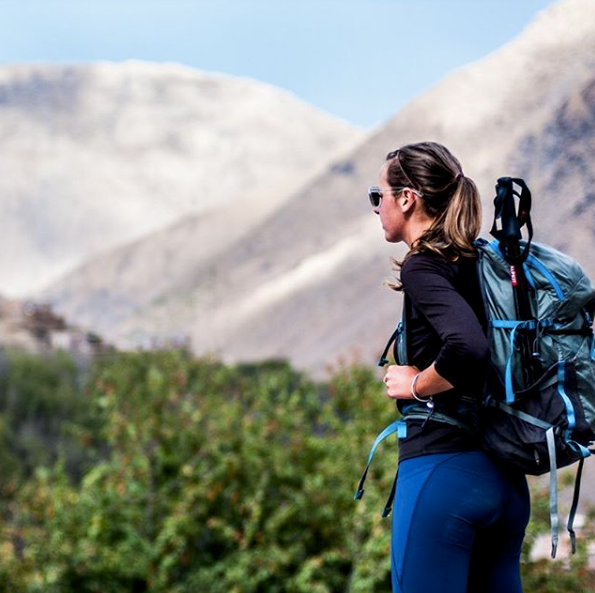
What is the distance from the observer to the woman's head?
2.02 m

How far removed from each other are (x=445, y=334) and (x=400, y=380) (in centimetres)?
19

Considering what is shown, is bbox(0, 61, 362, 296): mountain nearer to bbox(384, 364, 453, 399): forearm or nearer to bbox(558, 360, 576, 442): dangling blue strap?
bbox(384, 364, 453, 399): forearm

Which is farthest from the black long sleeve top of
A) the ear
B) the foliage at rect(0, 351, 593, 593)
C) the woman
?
the foliage at rect(0, 351, 593, 593)

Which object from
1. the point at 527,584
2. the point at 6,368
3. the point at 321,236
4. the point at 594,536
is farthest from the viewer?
the point at 321,236

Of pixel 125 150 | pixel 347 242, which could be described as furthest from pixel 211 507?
pixel 125 150

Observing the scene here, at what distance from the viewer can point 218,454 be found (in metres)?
8.38

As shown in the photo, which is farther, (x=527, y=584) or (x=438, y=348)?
(x=527, y=584)

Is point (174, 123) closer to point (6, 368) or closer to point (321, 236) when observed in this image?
point (321, 236)

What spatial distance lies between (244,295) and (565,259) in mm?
62403

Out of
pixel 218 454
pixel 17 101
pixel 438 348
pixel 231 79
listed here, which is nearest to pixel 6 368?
pixel 218 454

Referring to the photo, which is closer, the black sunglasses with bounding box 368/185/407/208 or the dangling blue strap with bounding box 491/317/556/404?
the dangling blue strap with bounding box 491/317/556/404

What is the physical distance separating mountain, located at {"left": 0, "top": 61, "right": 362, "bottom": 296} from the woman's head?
8794cm

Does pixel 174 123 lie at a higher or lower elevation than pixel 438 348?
higher

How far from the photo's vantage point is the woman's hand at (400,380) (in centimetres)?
204
